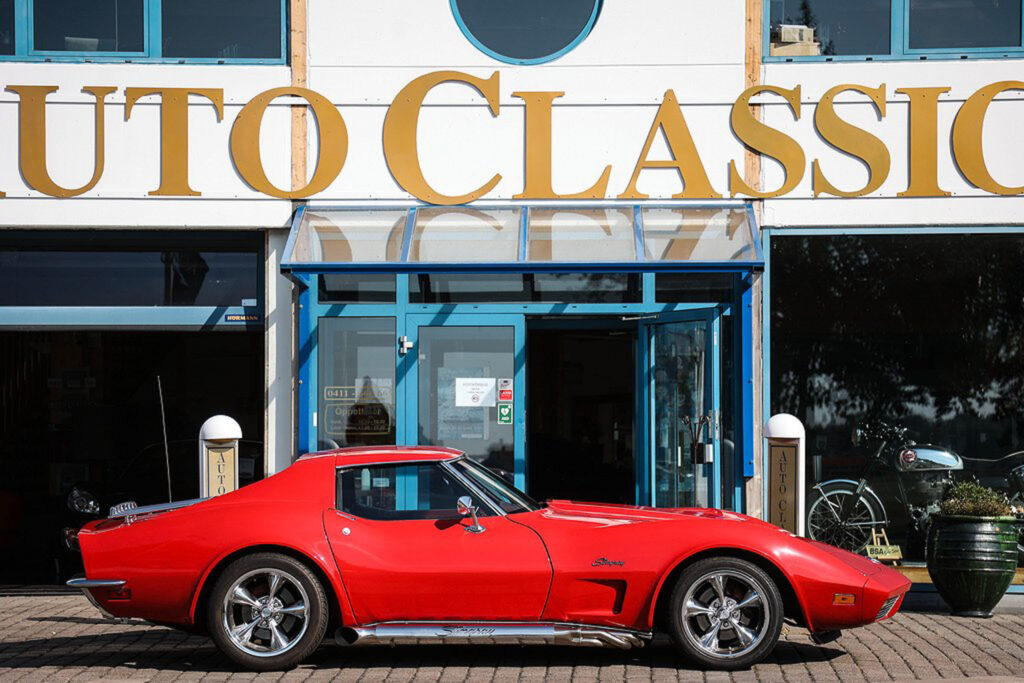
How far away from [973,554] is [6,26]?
8.99 metres

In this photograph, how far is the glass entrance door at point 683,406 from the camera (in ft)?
34.6

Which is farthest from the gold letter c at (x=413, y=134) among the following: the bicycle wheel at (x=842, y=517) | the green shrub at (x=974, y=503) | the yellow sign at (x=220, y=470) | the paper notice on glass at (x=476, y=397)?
the green shrub at (x=974, y=503)

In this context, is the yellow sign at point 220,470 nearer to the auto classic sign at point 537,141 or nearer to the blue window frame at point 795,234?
the auto classic sign at point 537,141

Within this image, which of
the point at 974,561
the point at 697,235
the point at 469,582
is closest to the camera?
the point at 469,582

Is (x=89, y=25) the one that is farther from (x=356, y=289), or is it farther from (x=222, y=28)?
(x=356, y=289)

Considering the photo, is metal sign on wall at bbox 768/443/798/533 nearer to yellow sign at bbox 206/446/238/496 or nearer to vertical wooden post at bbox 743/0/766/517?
vertical wooden post at bbox 743/0/766/517

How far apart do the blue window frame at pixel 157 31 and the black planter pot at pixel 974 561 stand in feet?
21.8

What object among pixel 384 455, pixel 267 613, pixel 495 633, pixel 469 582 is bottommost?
pixel 495 633

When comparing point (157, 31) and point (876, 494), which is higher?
point (157, 31)

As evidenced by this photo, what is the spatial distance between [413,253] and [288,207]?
4.73 ft

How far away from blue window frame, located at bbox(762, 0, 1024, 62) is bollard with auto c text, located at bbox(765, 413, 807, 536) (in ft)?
10.8

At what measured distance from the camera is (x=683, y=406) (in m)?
10.8

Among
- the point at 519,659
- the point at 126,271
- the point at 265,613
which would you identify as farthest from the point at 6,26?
the point at 519,659

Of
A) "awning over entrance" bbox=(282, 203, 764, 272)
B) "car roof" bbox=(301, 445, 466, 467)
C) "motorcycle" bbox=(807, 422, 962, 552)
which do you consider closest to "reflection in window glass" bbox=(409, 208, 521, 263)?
"awning over entrance" bbox=(282, 203, 764, 272)
